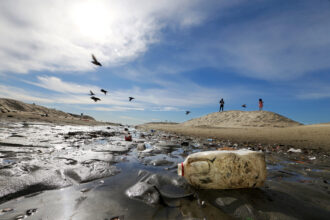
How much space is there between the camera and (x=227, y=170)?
1.93 m

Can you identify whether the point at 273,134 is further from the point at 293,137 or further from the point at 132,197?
the point at 132,197

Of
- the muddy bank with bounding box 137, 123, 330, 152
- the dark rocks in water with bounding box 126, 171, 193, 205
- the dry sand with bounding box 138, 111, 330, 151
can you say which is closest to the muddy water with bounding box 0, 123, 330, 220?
the dark rocks in water with bounding box 126, 171, 193, 205

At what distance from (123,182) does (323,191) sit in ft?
9.21

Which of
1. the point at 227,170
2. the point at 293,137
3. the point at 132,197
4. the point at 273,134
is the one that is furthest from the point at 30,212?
the point at 273,134

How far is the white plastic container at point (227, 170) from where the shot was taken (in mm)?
1930

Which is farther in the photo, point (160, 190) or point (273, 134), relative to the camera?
point (273, 134)

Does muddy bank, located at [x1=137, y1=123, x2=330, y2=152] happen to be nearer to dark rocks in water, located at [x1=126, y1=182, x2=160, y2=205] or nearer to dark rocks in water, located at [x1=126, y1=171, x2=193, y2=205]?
dark rocks in water, located at [x1=126, y1=171, x2=193, y2=205]

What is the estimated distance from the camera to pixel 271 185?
213 centimetres

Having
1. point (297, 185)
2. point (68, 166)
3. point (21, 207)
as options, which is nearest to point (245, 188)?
point (297, 185)

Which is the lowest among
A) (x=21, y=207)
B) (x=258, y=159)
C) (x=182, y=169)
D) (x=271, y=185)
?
(x=21, y=207)

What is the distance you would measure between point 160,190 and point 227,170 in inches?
36.7

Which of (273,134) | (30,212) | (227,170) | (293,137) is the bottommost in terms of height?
(30,212)

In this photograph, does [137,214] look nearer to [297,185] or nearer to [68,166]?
[68,166]

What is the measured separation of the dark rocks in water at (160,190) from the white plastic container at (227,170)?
0.21 metres
